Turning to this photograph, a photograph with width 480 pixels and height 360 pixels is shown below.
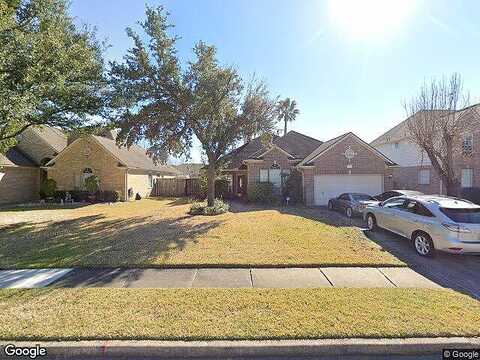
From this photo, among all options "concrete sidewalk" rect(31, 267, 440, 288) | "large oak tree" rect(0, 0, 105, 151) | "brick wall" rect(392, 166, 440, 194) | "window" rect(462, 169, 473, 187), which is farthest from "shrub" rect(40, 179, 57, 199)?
"window" rect(462, 169, 473, 187)

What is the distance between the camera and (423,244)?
871 centimetres

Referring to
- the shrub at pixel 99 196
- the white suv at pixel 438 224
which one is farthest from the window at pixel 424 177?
the shrub at pixel 99 196

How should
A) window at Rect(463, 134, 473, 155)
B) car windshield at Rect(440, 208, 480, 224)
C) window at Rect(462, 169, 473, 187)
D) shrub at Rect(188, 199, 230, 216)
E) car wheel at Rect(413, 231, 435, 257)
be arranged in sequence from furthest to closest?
window at Rect(462, 169, 473, 187) → window at Rect(463, 134, 473, 155) → shrub at Rect(188, 199, 230, 216) → car wheel at Rect(413, 231, 435, 257) → car windshield at Rect(440, 208, 480, 224)

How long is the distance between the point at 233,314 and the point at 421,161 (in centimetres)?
2241

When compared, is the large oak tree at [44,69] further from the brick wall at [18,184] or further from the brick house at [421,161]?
the brick house at [421,161]

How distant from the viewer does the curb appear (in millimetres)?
3879

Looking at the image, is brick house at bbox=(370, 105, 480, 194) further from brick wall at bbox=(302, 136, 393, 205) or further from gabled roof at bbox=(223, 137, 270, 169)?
gabled roof at bbox=(223, 137, 270, 169)

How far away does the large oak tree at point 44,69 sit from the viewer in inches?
449

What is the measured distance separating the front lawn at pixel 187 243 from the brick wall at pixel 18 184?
1085 cm

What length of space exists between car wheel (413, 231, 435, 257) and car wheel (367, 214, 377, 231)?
2762 millimetres

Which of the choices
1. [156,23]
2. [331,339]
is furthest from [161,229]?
[156,23]

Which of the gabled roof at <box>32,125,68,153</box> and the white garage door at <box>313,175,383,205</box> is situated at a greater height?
the gabled roof at <box>32,125,68,153</box>

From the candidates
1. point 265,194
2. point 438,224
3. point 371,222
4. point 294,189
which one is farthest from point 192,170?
point 438,224

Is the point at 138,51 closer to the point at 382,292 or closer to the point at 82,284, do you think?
the point at 82,284
